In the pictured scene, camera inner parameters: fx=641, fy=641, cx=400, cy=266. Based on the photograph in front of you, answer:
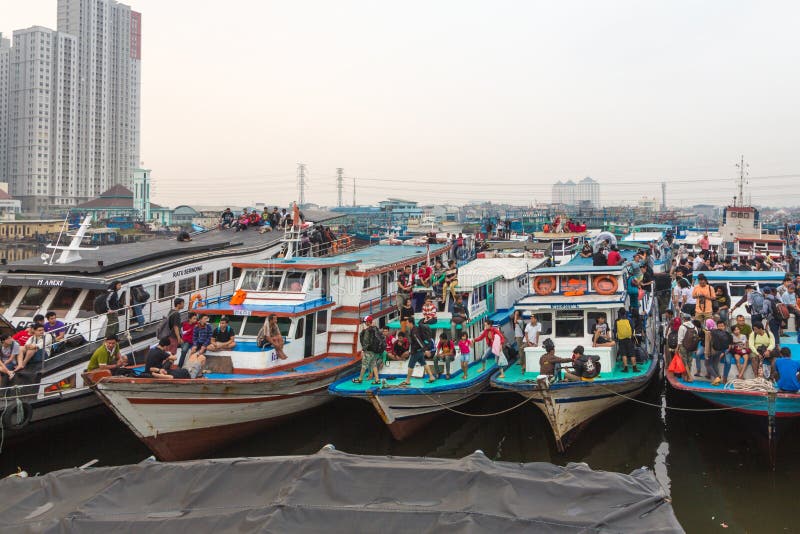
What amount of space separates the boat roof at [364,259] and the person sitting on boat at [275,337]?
2227 mm

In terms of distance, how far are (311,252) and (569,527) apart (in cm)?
1921

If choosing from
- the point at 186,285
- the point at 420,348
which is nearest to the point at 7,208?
the point at 186,285

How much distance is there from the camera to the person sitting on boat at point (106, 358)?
15.1 metres

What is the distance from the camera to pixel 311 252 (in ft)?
82.1

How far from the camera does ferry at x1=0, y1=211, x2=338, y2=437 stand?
586 inches

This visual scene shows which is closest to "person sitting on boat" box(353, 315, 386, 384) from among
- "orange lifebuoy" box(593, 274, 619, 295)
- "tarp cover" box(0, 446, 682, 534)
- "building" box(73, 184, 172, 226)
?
"orange lifebuoy" box(593, 274, 619, 295)

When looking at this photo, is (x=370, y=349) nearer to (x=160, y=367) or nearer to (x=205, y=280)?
(x=160, y=367)

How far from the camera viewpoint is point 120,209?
114m

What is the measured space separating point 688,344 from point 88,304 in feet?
52.3

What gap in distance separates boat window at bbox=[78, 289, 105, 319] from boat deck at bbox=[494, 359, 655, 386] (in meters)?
11.2

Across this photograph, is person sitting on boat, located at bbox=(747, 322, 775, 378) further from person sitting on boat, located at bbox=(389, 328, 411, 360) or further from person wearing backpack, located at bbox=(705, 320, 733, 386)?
person sitting on boat, located at bbox=(389, 328, 411, 360)

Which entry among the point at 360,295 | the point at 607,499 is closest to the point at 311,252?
the point at 360,295

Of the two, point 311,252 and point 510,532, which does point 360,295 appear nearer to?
point 311,252

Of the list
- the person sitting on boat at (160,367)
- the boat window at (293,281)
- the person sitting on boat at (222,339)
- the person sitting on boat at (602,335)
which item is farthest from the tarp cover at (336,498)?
the boat window at (293,281)
